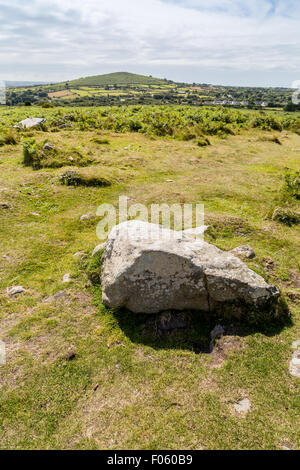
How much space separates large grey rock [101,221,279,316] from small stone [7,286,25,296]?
2.76 m

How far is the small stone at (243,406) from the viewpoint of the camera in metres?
4.91

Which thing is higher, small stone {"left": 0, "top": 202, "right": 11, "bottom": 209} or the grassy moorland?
small stone {"left": 0, "top": 202, "right": 11, "bottom": 209}

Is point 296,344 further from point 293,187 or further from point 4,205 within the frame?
point 4,205

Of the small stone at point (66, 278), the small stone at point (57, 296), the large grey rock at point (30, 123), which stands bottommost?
the small stone at point (57, 296)

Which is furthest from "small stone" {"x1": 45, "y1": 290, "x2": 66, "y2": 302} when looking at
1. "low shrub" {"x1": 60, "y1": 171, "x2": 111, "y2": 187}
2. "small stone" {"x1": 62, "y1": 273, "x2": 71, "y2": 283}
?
"low shrub" {"x1": 60, "y1": 171, "x2": 111, "y2": 187}

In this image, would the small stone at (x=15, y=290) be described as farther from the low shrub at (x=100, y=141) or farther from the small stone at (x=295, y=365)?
the low shrub at (x=100, y=141)

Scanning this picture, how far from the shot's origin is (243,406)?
498cm

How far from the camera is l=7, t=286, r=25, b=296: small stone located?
766 cm

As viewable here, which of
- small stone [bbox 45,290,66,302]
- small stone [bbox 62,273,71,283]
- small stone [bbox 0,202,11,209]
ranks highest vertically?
small stone [bbox 0,202,11,209]

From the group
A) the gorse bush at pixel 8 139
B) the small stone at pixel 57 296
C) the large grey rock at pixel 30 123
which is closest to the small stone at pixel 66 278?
the small stone at pixel 57 296

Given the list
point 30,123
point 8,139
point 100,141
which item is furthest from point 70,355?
point 30,123

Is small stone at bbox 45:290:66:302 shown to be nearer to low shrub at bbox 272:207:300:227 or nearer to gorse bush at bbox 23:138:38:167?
low shrub at bbox 272:207:300:227

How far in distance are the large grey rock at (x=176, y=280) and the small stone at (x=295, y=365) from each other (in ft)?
3.89
